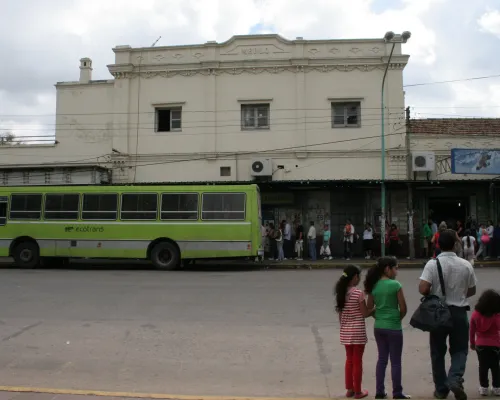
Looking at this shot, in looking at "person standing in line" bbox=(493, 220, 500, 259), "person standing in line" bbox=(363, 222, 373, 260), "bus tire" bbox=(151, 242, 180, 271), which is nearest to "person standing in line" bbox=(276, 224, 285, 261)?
"person standing in line" bbox=(363, 222, 373, 260)

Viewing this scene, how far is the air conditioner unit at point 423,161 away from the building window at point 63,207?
13739mm

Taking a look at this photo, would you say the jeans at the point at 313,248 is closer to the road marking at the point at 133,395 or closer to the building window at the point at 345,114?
the building window at the point at 345,114

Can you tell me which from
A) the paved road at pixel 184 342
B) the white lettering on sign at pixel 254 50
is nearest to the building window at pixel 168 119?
the white lettering on sign at pixel 254 50

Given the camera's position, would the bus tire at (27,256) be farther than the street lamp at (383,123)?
No

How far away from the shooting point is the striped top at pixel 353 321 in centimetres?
443

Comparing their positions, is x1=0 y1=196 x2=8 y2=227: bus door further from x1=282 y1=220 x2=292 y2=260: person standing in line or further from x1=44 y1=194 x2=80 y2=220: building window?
x1=282 y1=220 x2=292 y2=260: person standing in line

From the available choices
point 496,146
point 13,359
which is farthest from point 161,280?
point 496,146

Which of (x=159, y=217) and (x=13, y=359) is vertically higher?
(x=159, y=217)

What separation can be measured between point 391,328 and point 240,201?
11998 millimetres

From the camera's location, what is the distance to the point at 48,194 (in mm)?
17109

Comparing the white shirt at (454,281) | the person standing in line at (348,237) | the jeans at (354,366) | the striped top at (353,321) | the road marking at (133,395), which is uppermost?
the person standing in line at (348,237)

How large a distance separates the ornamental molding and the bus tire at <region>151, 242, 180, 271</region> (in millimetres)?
9689

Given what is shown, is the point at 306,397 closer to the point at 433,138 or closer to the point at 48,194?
the point at 48,194

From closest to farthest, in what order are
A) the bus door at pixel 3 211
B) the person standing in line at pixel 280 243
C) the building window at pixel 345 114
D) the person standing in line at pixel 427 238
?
the bus door at pixel 3 211 < the person standing in line at pixel 280 243 < the person standing in line at pixel 427 238 < the building window at pixel 345 114
